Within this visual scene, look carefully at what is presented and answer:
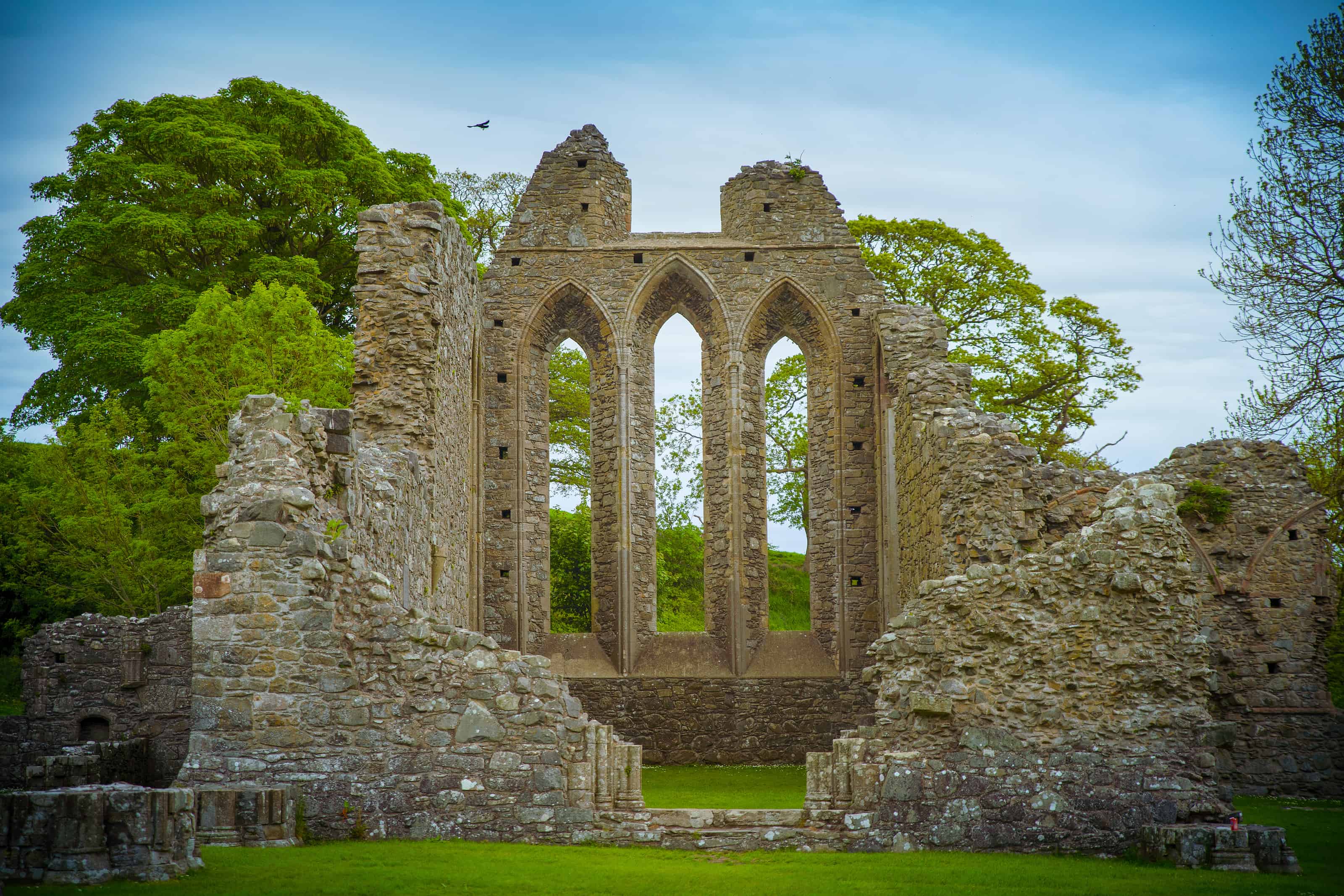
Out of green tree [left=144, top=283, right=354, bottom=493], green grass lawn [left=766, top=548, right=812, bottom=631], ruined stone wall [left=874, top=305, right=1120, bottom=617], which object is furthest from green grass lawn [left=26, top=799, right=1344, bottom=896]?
green grass lawn [left=766, top=548, right=812, bottom=631]

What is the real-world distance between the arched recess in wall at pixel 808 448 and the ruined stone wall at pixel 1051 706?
858 centimetres

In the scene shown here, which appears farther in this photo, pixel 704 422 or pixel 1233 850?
pixel 704 422

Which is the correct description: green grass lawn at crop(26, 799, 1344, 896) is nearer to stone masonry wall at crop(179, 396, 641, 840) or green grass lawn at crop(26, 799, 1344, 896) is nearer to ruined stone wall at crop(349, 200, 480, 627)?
stone masonry wall at crop(179, 396, 641, 840)

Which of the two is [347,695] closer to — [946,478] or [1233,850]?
[1233,850]

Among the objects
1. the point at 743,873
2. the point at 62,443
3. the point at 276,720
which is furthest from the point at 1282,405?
the point at 62,443

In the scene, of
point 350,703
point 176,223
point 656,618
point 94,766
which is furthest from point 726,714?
point 176,223

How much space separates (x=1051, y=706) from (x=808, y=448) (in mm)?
9920

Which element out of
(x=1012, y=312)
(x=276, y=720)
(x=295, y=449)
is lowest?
(x=276, y=720)

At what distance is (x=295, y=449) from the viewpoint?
10.5 m

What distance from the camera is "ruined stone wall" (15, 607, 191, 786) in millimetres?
14203

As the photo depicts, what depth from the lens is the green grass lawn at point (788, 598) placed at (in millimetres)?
30594

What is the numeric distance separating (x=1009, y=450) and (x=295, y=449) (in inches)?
299

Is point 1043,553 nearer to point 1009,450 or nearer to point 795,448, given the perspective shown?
point 1009,450

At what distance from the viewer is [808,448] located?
20.1m
